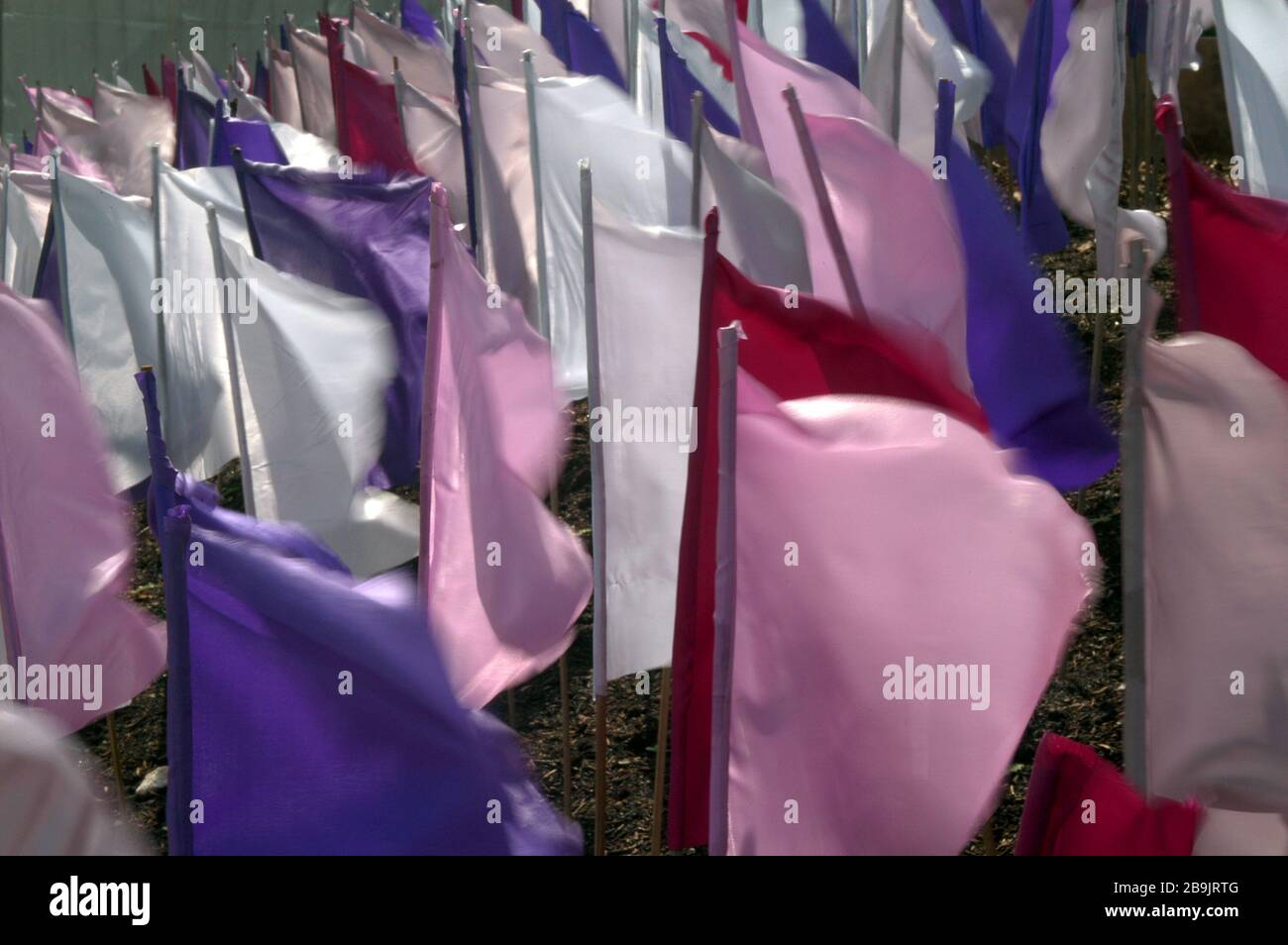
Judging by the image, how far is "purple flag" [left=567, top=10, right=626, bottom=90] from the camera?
854 cm

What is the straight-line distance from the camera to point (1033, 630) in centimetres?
334

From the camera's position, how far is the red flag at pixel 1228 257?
395cm

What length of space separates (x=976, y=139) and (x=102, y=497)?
5.20 metres

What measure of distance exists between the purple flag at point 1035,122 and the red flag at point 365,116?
8.23 ft

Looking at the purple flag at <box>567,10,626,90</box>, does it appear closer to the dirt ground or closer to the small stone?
the dirt ground

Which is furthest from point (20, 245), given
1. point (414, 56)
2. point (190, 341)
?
point (414, 56)

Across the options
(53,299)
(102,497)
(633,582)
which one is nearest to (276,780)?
(633,582)

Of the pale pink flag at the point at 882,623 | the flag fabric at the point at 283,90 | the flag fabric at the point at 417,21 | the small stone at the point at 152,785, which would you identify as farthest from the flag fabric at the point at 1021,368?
the flag fabric at the point at 283,90

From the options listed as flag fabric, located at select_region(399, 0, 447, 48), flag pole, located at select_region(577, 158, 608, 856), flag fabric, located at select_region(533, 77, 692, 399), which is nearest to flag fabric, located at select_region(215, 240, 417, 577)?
flag fabric, located at select_region(533, 77, 692, 399)

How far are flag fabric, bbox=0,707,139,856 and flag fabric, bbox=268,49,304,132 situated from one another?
7993mm

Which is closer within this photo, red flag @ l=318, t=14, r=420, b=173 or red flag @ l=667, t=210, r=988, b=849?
red flag @ l=667, t=210, r=988, b=849

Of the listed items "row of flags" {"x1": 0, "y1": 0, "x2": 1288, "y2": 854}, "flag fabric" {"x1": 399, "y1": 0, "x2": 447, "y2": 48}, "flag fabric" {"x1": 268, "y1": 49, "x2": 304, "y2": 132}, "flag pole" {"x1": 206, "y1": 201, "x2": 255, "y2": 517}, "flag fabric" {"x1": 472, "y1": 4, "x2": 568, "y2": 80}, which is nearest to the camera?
"row of flags" {"x1": 0, "y1": 0, "x2": 1288, "y2": 854}

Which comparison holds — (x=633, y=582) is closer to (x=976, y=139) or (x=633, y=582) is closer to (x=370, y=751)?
(x=370, y=751)

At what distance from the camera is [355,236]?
5.80 meters
